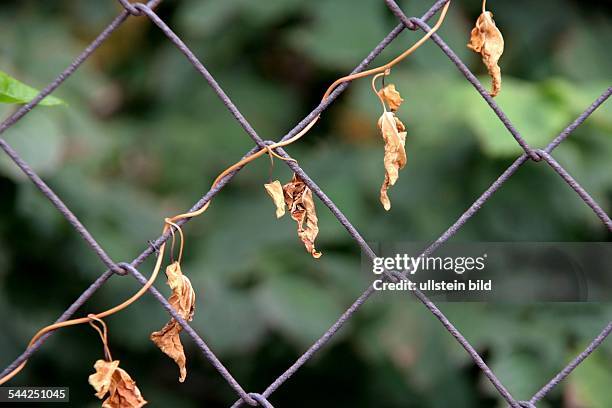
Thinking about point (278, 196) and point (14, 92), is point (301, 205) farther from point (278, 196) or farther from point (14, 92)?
point (14, 92)

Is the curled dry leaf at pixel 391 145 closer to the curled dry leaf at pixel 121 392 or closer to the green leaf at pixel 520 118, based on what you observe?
the curled dry leaf at pixel 121 392

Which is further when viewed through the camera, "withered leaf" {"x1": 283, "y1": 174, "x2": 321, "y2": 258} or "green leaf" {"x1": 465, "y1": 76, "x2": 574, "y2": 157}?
"green leaf" {"x1": 465, "y1": 76, "x2": 574, "y2": 157}

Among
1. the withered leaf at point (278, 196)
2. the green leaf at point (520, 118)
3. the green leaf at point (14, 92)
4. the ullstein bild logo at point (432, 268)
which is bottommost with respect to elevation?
the ullstein bild logo at point (432, 268)

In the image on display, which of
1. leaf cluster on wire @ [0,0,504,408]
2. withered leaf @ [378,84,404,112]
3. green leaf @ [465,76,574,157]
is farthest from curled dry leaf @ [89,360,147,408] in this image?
green leaf @ [465,76,574,157]

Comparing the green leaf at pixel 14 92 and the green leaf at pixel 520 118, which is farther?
the green leaf at pixel 520 118

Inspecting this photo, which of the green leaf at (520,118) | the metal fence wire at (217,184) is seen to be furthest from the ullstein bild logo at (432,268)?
the green leaf at (520,118)

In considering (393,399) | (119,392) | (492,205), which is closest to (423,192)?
(492,205)

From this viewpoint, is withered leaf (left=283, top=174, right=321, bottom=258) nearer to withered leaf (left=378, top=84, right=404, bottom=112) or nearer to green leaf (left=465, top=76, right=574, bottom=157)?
withered leaf (left=378, top=84, right=404, bottom=112)

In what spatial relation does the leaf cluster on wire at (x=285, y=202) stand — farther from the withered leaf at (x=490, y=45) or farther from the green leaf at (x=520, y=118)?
the green leaf at (x=520, y=118)

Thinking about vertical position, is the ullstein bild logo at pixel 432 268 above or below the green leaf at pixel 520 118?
below
